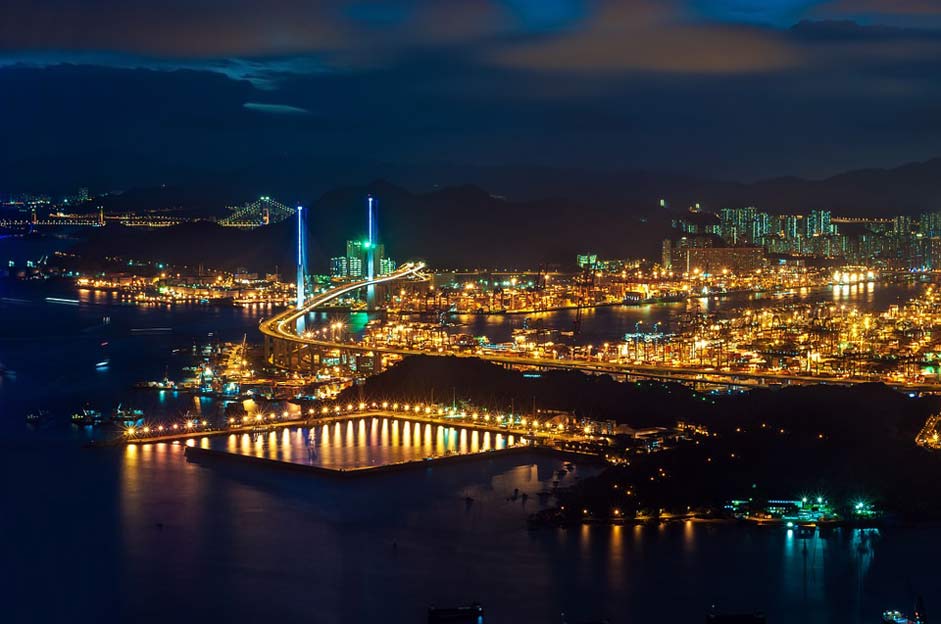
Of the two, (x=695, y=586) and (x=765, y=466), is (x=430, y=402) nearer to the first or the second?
(x=765, y=466)

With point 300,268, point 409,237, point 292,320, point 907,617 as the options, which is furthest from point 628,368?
point 409,237

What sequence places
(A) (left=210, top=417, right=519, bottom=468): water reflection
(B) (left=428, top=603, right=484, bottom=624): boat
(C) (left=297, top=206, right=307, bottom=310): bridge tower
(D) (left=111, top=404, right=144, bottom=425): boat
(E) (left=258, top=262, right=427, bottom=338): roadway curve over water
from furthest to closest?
1. (C) (left=297, top=206, right=307, bottom=310): bridge tower
2. (E) (left=258, top=262, right=427, bottom=338): roadway curve over water
3. (D) (left=111, top=404, right=144, bottom=425): boat
4. (A) (left=210, top=417, right=519, bottom=468): water reflection
5. (B) (left=428, top=603, right=484, bottom=624): boat

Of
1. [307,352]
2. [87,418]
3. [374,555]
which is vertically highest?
[307,352]

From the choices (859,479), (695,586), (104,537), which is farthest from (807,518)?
(104,537)

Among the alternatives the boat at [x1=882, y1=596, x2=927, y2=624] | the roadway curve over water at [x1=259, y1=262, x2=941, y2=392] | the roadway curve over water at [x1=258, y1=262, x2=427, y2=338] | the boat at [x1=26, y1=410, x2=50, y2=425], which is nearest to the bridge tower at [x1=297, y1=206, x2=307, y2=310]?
the roadway curve over water at [x1=258, y1=262, x2=427, y2=338]

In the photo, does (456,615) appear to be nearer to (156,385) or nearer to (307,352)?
(156,385)

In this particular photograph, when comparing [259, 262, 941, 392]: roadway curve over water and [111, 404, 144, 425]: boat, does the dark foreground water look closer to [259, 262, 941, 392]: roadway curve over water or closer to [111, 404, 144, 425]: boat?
[111, 404, 144, 425]: boat
